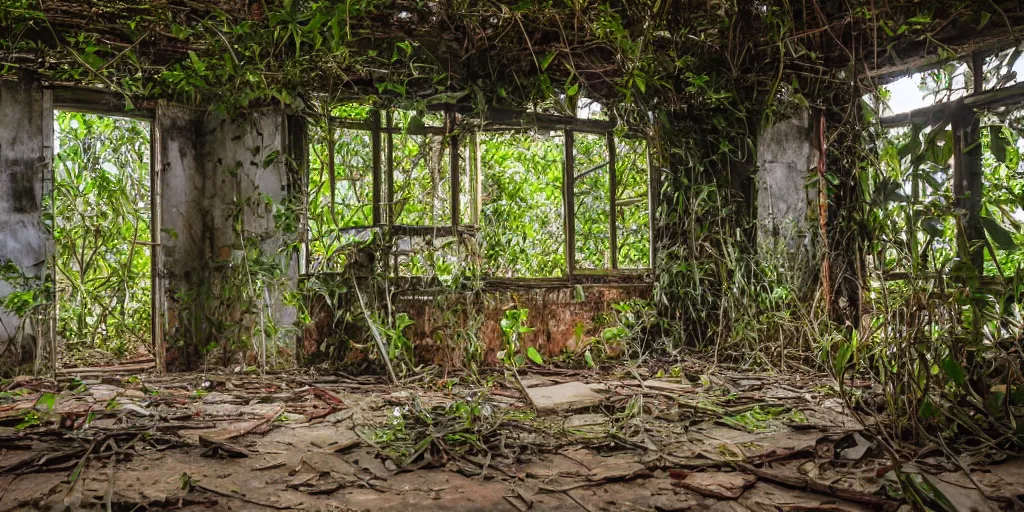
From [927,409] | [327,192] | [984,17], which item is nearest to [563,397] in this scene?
[927,409]

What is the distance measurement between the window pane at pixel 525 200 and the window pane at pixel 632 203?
59 cm

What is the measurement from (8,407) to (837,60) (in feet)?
19.9

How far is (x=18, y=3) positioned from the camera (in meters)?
3.85

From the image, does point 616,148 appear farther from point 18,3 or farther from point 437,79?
point 18,3

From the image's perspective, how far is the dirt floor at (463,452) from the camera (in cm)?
234

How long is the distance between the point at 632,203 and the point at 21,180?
16.1 ft

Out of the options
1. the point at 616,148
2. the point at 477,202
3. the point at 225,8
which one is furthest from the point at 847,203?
the point at 225,8

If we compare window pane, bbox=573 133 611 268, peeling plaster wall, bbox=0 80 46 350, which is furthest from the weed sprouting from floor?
peeling plaster wall, bbox=0 80 46 350

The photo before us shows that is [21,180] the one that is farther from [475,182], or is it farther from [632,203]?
[632,203]

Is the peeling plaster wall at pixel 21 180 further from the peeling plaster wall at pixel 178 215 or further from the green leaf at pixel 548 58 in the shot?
the green leaf at pixel 548 58

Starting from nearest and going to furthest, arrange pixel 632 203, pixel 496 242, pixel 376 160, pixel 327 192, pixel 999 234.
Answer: pixel 999 234 < pixel 376 160 < pixel 327 192 < pixel 496 242 < pixel 632 203

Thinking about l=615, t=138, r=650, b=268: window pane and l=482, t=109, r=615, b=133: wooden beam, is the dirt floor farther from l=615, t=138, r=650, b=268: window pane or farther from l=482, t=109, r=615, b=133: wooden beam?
l=482, t=109, r=615, b=133: wooden beam

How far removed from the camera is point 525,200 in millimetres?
6672

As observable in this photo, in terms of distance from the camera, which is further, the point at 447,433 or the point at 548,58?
the point at 548,58
